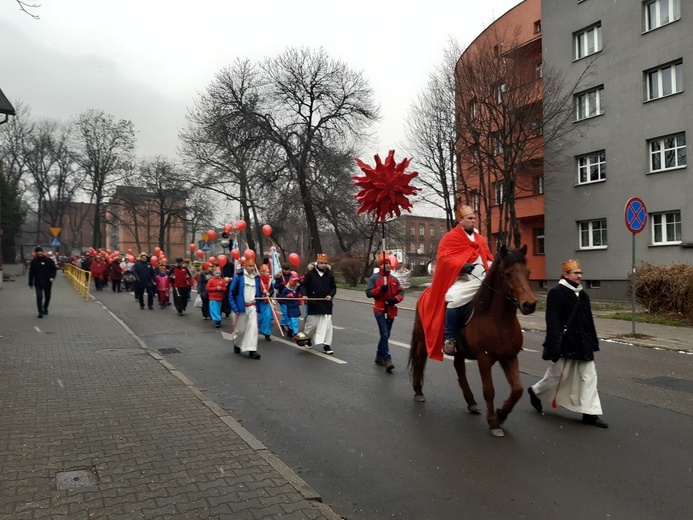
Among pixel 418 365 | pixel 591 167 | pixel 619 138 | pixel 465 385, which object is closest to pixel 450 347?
pixel 465 385

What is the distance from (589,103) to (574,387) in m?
23.4

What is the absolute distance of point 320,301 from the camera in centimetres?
1095

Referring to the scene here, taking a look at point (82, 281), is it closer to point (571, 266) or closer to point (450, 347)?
point (450, 347)

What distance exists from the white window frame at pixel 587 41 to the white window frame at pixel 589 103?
168 cm

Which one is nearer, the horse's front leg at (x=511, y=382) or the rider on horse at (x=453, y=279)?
the horse's front leg at (x=511, y=382)

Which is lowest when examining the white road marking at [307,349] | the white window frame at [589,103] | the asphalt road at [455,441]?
the asphalt road at [455,441]

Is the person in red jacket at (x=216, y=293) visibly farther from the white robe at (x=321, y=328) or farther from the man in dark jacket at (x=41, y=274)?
the white robe at (x=321, y=328)

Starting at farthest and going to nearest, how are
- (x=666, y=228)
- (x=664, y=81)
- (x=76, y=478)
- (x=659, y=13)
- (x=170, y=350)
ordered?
(x=659, y=13), (x=664, y=81), (x=666, y=228), (x=170, y=350), (x=76, y=478)

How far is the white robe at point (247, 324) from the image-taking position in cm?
1055

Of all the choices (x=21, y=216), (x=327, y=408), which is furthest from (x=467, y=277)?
(x=21, y=216)

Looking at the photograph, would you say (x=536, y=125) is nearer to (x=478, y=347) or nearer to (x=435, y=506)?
(x=478, y=347)

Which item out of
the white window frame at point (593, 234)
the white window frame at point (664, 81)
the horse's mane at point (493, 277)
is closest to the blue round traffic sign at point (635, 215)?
the horse's mane at point (493, 277)

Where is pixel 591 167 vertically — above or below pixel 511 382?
above

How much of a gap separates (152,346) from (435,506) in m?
9.08
